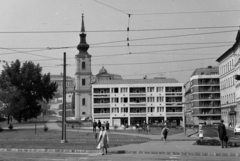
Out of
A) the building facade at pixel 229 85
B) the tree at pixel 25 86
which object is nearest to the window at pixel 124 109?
the tree at pixel 25 86

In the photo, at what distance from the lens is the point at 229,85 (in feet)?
283

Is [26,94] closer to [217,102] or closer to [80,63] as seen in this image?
[80,63]

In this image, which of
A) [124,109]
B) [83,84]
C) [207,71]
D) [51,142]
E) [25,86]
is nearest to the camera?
[51,142]

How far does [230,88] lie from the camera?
84938mm

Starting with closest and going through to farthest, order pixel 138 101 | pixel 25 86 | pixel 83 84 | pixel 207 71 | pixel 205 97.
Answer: pixel 25 86 → pixel 138 101 → pixel 205 97 → pixel 207 71 → pixel 83 84

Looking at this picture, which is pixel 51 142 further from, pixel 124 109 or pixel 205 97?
pixel 205 97

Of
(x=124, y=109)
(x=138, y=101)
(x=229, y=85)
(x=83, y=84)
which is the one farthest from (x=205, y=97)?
(x=83, y=84)

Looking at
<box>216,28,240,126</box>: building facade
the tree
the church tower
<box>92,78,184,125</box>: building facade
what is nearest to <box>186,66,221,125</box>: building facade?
<box>92,78,184,125</box>: building facade

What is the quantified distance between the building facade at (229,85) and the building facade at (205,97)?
435 inches

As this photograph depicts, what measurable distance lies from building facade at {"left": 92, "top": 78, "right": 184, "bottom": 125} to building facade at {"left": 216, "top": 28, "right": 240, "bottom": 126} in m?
12.5

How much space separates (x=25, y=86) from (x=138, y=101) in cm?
3124

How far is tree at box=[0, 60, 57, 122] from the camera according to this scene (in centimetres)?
7556

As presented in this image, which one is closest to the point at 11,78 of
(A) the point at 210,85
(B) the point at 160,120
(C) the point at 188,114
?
(B) the point at 160,120

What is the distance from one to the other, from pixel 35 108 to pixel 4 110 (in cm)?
1081
